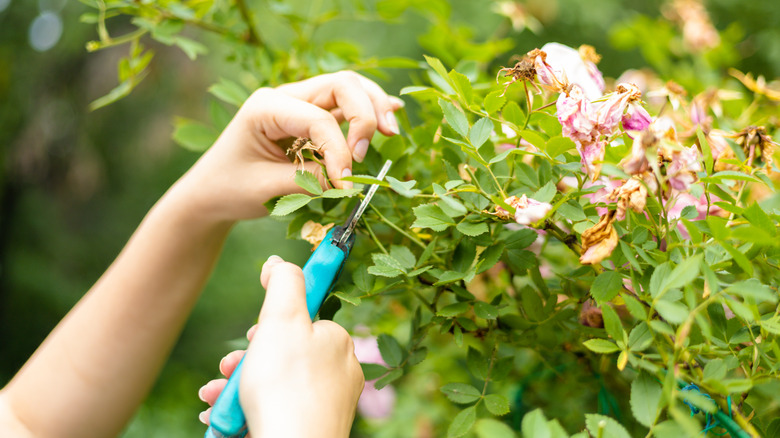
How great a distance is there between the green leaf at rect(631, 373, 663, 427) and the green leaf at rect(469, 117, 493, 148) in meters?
0.18

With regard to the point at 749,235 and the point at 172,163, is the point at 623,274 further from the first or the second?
the point at 172,163

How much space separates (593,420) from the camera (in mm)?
277

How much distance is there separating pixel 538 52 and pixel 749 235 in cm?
18

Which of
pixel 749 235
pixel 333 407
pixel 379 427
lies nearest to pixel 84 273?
pixel 379 427

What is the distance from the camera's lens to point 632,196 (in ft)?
1.02

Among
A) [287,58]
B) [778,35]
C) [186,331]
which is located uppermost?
[287,58]

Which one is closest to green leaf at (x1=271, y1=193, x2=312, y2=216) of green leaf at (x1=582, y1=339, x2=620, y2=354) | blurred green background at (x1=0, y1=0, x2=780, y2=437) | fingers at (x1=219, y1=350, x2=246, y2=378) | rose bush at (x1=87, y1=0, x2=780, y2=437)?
rose bush at (x1=87, y1=0, x2=780, y2=437)

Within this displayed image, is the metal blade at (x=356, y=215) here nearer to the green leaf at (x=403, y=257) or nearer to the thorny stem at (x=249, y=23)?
the green leaf at (x=403, y=257)

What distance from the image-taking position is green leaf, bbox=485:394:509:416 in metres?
0.38

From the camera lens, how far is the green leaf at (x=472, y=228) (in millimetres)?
343

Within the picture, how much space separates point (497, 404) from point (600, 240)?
0.48ft

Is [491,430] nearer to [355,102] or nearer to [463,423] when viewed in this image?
[463,423]

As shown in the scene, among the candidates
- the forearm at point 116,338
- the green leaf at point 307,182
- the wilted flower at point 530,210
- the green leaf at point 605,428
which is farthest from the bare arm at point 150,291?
the green leaf at point 605,428

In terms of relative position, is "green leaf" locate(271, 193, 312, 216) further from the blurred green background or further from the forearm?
the blurred green background
